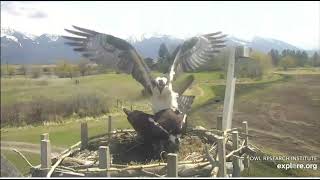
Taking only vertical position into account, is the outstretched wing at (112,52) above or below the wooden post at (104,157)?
above

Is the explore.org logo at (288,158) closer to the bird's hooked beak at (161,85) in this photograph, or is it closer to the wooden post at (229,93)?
the wooden post at (229,93)

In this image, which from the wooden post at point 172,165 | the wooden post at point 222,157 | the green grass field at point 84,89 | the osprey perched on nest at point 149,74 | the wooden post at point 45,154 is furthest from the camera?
the green grass field at point 84,89

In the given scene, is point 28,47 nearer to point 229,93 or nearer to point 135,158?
point 135,158

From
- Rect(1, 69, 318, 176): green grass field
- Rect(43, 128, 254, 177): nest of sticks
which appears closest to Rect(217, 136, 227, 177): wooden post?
Rect(43, 128, 254, 177): nest of sticks

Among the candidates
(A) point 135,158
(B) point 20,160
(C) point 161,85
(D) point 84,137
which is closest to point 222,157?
(C) point 161,85

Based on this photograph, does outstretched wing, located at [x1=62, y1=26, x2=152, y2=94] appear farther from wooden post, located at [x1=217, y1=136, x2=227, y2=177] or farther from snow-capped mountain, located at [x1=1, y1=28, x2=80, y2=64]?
wooden post, located at [x1=217, y1=136, x2=227, y2=177]

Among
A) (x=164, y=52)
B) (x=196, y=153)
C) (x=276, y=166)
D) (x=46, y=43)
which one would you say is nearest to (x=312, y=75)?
(x=276, y=166)

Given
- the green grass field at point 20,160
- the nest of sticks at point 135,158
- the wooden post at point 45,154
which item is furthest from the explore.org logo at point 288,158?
the green grass field at point 20,160
